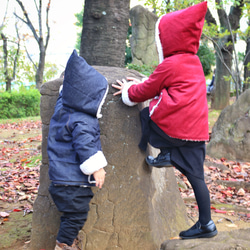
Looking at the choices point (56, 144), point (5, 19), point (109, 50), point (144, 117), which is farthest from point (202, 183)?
point (5, 19)

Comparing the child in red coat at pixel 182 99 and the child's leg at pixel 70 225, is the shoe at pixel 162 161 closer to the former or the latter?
the child in red coat at pixel 182 99

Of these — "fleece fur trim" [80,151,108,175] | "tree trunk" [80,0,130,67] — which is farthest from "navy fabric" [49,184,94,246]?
"tree trunk" [80,0,130,67]

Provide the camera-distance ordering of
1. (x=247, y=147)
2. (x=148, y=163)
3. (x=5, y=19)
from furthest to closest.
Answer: (x=5, y=19), (x=247, y=147), (x=148, y=163)

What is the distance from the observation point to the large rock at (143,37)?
11281mm

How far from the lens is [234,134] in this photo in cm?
605

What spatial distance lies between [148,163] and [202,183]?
1.59 feet

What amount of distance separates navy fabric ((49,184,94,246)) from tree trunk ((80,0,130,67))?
211cm

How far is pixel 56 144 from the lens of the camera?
2.19 metres

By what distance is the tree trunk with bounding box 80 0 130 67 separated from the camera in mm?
3836

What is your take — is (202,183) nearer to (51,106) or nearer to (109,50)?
(51,106)

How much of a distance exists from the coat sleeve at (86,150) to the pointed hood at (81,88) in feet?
0.56

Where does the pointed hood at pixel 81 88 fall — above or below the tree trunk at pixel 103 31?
below

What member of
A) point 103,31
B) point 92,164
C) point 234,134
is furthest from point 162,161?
point 234,134

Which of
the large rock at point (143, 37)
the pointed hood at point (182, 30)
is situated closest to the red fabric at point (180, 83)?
the pointed hood at point (182, 30)
